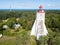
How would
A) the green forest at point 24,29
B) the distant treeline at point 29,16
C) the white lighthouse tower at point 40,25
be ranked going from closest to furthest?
1. the green forest at point 24,29
2. the white lighthouse tower at point 40,25
3. the distant treeline at point 29,16

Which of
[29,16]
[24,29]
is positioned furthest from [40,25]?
[29,16]

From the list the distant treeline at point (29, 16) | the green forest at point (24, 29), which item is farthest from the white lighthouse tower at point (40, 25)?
the distant treeline at point (29, 16)

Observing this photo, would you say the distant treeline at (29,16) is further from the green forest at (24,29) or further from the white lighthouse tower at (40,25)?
the white lighthouse tower at (40,25)

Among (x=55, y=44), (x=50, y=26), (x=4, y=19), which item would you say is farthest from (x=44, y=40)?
(x=4, y=19)

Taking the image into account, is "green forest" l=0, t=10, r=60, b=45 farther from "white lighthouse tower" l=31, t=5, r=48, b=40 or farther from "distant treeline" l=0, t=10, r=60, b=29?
"white lighthouse tower" l=31, t=5, r=48, b=40

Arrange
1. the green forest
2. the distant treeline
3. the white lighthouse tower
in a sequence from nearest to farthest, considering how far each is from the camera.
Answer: the green forest < the white lighthouse tower < the distant treeline

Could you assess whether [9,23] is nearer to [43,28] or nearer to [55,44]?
[43,28]

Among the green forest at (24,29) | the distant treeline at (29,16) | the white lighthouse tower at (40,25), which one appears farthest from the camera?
the distant treeline at (29,16)

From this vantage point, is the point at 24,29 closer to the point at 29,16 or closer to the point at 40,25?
the point at 40,25

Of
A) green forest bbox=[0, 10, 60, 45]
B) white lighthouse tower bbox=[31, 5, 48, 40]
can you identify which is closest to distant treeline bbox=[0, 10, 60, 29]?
green forest bbox=[0, 10, 60, 45]
